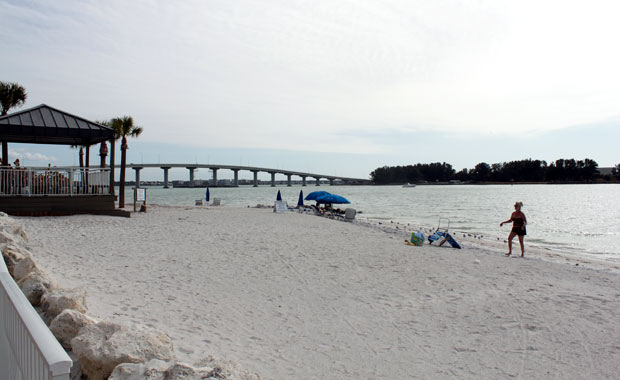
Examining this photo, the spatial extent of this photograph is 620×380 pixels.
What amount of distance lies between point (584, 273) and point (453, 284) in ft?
15.0

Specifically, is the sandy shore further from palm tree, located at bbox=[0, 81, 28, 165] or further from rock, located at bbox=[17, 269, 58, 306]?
palm tree, located at bbox=[0, 81, 28, 165]

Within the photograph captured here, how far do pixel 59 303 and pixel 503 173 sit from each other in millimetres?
175627

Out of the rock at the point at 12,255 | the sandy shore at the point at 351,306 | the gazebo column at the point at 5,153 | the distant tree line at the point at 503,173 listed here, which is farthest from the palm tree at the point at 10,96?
the distant tree line at the point at 503,173

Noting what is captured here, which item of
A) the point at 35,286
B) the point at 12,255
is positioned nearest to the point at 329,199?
the point at 12,255

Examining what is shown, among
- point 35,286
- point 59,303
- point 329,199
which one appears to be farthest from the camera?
point 329,199

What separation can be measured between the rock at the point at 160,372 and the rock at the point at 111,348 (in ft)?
0.78

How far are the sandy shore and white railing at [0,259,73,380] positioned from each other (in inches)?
68.8

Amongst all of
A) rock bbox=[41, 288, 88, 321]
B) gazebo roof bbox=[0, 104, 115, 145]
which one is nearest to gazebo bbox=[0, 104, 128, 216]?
gazebo roof bbox=[0, 104, 115, 145]

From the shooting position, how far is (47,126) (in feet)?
48.9

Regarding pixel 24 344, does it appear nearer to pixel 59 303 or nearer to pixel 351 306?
pixel 59 303

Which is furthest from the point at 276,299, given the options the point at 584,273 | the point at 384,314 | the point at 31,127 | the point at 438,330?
the point at 31,127

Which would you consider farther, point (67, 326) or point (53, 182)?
point (53, 182)

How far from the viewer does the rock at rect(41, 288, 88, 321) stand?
409 cm

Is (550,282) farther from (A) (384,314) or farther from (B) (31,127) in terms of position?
(B) (31,127)
